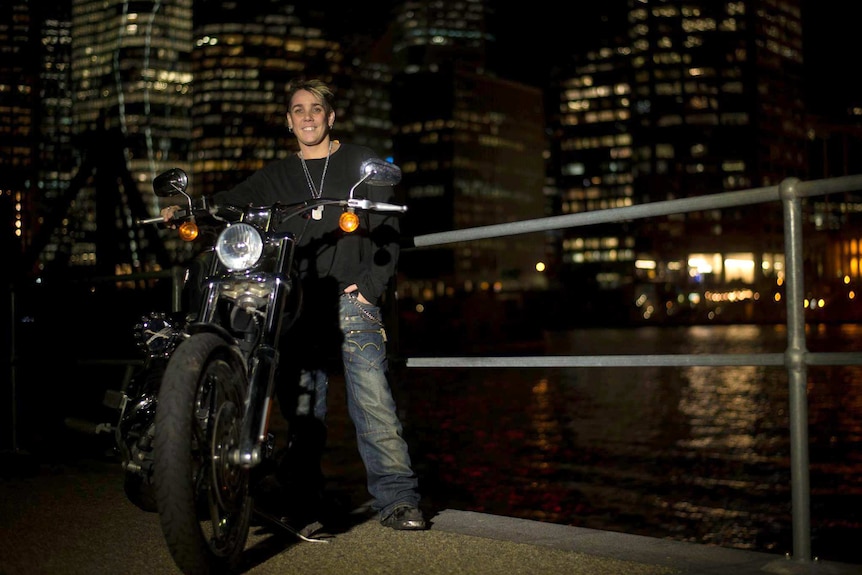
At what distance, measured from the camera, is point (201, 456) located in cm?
306

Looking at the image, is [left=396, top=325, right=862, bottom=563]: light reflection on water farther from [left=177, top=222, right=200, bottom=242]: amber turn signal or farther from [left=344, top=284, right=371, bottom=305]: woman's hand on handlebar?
[left=177, top=222, right=200, bottom=242]: amber turn signal

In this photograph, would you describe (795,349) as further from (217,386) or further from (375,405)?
(217,386)

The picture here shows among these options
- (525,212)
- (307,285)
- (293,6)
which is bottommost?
(307,285)

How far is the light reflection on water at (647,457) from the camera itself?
7.33 m

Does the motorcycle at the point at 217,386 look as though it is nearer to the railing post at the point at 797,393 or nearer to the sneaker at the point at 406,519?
the sneaker at the point at 406,519

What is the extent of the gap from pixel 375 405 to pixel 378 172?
1.00 metres

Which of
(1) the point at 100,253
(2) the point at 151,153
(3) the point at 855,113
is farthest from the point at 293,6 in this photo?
(1) the point at 100,253

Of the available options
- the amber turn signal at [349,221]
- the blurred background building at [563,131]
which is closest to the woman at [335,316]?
the amber turn signal at [349,221]

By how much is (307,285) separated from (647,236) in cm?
15756

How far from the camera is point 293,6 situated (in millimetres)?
159000

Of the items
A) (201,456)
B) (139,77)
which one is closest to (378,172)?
(201,456)

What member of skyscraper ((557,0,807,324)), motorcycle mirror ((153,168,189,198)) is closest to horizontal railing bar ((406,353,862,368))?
motorcycle mirror ((153,168,189,198))

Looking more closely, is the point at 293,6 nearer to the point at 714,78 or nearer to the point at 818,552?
the point at 714,78

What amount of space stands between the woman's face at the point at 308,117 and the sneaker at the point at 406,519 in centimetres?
152
